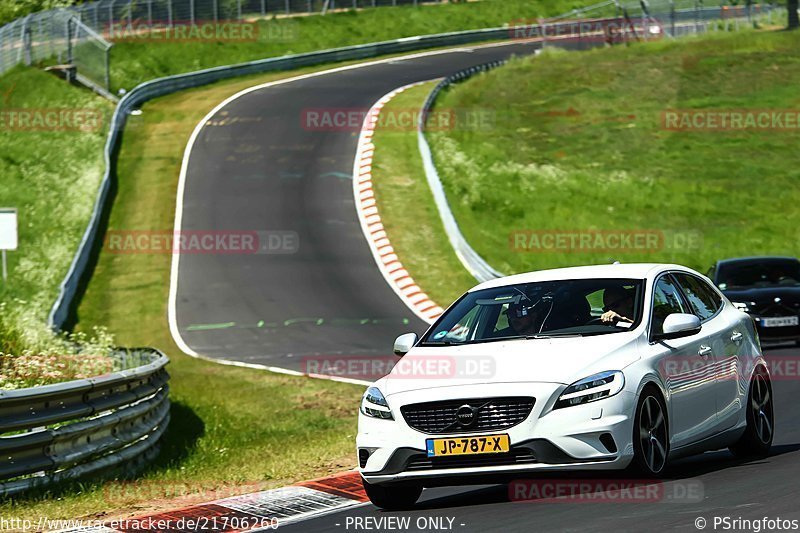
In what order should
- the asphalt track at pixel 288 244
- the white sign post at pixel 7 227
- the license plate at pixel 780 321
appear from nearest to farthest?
the license plate at pixel 780 321 < the white sign post at pixel 7 227 < the asphalt track at pixel 288 244

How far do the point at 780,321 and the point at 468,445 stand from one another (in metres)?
13.4

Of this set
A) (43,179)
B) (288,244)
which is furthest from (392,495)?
(43,179)

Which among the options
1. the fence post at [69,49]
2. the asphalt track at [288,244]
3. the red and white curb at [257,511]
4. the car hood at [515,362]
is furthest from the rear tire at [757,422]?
the fence post at [69,49]

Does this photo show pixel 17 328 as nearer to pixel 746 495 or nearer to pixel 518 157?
pixel 746 495

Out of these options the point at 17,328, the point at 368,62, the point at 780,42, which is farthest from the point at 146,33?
the point at 17,328

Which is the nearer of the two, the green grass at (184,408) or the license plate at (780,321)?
the green grass at (184,408)

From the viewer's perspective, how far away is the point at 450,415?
29.0 feet

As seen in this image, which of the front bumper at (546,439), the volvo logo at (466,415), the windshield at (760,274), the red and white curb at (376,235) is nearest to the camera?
the front bumper at (546,439)

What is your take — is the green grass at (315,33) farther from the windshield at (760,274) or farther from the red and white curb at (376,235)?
the windshield at (760,274)

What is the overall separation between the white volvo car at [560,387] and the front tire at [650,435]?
0.01m

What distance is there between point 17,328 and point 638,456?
33.1ft

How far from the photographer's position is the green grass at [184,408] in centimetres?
1130

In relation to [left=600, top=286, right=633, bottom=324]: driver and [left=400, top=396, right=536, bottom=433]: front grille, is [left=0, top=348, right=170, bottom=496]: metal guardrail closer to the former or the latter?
[left=400, top=396, right=536, bottom=433]: front grille

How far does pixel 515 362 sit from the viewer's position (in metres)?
8.98
